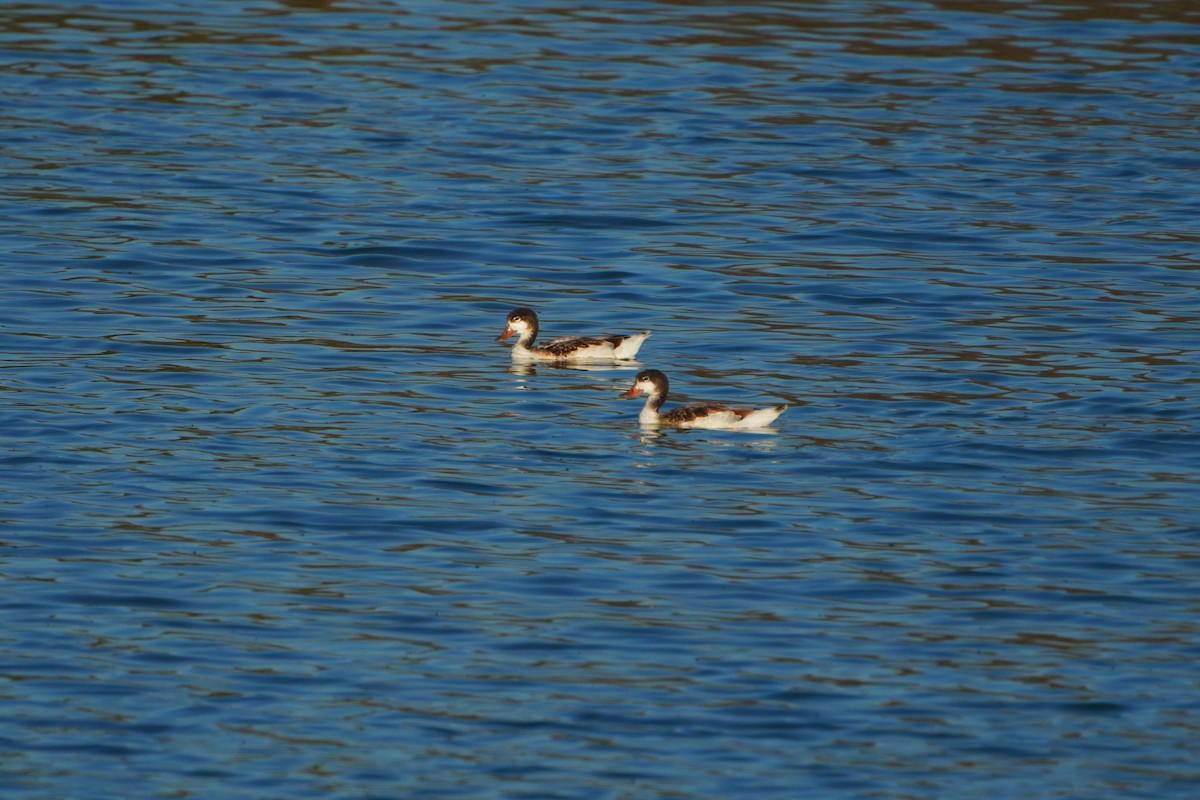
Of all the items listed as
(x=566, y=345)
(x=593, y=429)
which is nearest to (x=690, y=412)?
(x=593, y=429)

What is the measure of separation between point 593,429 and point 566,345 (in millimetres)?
2021

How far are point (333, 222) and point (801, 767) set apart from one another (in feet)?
46.9

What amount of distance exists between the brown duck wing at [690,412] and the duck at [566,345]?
174 cm

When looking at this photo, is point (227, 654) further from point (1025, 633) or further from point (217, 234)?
Result: point (217, 234)

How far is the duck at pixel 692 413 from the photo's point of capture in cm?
1552

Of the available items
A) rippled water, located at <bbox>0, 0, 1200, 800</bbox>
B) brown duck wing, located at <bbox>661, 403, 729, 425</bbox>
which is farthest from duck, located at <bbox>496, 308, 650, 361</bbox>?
brown duck wing, located at <bbox>661, 403, 729, 425</bbox>

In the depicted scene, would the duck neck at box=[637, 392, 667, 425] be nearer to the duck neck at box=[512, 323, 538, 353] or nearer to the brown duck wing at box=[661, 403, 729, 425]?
the brown duck wing at box=[661, 403, 729, 425]

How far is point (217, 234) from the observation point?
22.2 metres

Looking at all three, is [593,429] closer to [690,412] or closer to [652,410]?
[652,410]

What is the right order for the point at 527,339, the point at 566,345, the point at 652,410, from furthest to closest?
1. the point at 527,339
2. the point at 566,345
3. the point at 652,410

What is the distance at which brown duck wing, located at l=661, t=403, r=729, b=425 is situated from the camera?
1577 cm

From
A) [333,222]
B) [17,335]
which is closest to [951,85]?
[333,222]

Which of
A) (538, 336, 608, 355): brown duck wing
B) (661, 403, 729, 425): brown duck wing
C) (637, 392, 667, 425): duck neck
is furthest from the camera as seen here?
(538, 336, 608, 355): brown duck wing

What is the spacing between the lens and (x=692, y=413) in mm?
15867
